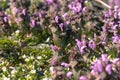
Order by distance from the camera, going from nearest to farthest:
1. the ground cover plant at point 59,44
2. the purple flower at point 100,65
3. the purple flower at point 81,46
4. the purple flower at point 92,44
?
the purple flower at point 100,65
the ground cover plant at point 59,44
the purple flower at point 81,46
the purple flower at point 92,44

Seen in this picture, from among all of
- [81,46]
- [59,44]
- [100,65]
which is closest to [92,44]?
[81,46]

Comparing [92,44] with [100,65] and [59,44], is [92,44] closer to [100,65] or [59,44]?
[59,44]

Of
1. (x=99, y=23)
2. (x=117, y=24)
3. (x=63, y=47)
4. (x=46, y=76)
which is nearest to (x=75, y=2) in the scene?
(x=99, y=23)

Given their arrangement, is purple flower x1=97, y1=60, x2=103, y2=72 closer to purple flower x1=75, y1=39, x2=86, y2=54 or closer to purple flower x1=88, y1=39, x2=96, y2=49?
purple flower x1=75, y1=39, x2=86, y2=54

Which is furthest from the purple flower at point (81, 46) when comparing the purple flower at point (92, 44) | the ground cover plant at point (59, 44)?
the purple flower at point (92, 44)

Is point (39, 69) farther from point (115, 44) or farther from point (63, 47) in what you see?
point (115, 44)

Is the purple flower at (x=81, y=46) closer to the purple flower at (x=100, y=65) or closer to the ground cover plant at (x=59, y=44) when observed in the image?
the ground cover plant at (x=59, y=44)

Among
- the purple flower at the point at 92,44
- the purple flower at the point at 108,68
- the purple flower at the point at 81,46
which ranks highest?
the purple flower at the point at 92,44

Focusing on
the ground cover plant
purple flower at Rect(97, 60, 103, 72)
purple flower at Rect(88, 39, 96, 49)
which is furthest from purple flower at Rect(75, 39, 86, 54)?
purple flower at Rect(97, 60, 103, 72)
